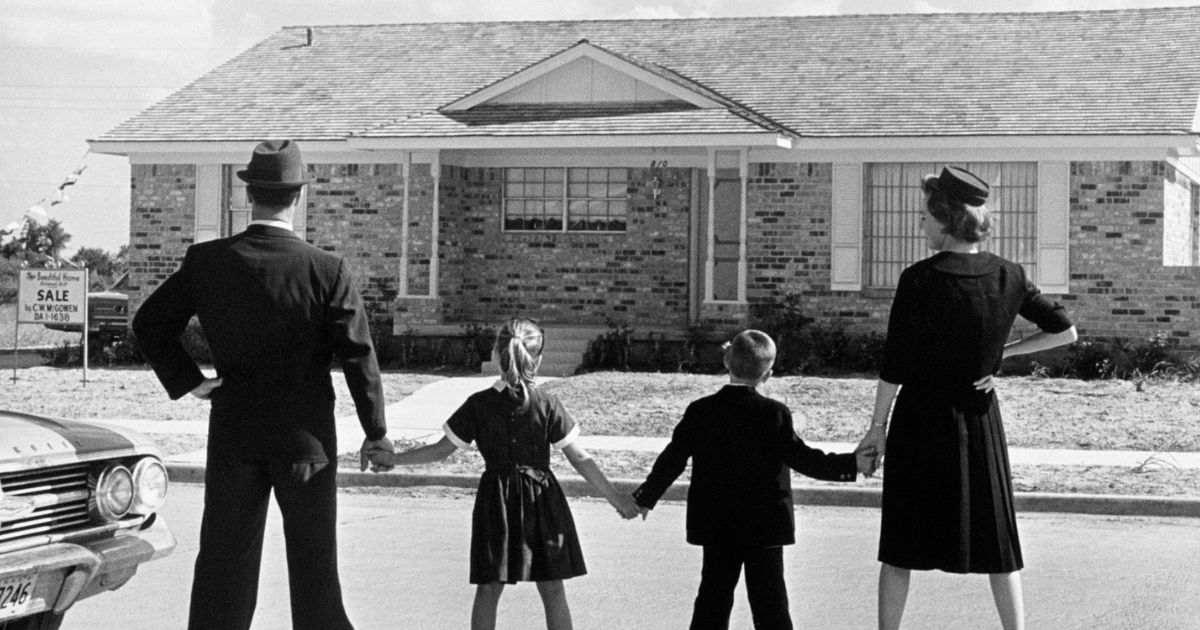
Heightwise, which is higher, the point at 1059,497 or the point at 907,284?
the point at 907,284

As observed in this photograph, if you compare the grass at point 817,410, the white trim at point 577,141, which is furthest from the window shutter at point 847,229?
the grass at point 817,410

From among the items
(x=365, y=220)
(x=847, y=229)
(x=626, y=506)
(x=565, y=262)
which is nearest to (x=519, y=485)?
(x=626, y=506)

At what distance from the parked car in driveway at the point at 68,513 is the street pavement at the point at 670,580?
1.49 m

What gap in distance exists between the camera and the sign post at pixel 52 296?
772 inches

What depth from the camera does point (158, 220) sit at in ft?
80.3

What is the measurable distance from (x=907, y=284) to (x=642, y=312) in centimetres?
1705

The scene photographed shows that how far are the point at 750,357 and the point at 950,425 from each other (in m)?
0.75

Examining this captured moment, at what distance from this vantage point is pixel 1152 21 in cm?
2419

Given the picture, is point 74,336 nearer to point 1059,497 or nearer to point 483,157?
point 483,157

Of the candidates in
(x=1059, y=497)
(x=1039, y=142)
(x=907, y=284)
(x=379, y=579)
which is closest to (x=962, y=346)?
(x=907, y=284)

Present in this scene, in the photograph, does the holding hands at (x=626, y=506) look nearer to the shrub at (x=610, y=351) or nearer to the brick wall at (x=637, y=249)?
the shrub at (x=610, y=351)

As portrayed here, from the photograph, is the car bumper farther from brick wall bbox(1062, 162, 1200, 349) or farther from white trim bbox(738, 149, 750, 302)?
brick wall bbox(1062, 162, 1200, 349)

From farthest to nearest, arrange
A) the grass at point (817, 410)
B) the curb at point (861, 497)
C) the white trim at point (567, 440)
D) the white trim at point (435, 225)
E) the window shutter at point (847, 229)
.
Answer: the white trim at point (435, 225)
the window shutter at point (847, 229)
the grass at point (817, 410)
the curb at point (861, 497)
the white trim at point (567, 440)

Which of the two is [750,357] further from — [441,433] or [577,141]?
[577,141]
